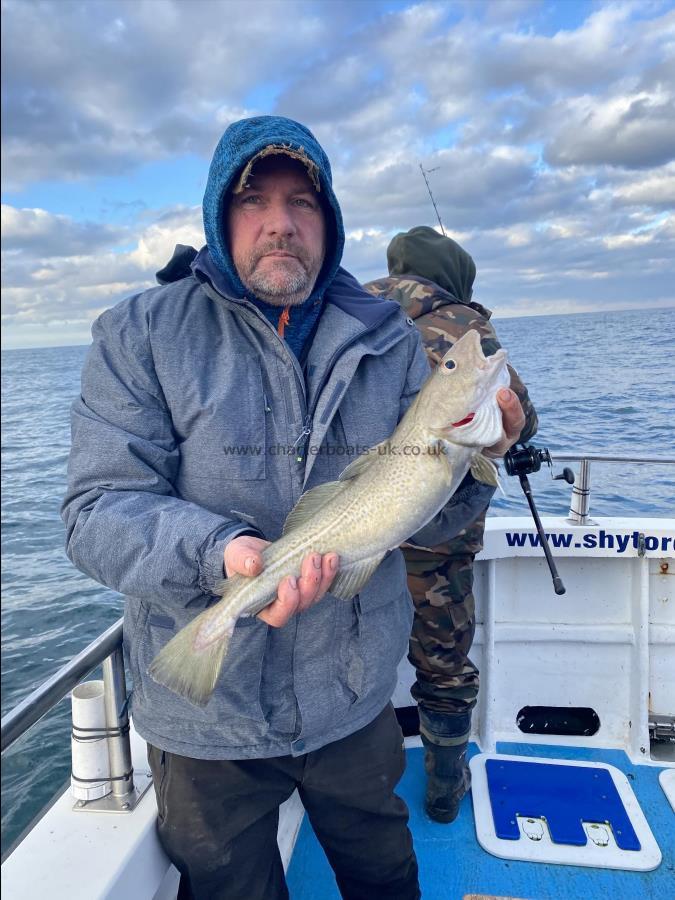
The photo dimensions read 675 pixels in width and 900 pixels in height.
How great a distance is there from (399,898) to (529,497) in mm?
2239

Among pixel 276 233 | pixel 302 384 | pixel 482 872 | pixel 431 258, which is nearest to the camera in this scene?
pixel 302 384

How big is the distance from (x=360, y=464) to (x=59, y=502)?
16122 mm

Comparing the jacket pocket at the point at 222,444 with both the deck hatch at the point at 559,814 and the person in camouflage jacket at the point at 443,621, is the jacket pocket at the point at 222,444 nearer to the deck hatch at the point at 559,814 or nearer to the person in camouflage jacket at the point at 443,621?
the person in camouflage jacket at the point at 443,621

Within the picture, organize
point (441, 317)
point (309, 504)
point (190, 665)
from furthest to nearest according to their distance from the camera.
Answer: point (441, 317) → point (309, 504) → point (190, 665)

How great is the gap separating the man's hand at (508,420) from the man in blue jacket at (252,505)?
12mm

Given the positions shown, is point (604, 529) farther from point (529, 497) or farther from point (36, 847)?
Result: point (36, 847)

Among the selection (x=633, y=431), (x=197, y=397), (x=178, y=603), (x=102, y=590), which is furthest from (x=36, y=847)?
(x=633, y=431)

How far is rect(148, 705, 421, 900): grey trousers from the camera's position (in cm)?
243

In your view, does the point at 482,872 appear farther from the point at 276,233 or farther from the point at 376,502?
the point at 276,233

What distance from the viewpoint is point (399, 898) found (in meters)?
2.81

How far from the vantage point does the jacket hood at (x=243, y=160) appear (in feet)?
8.41

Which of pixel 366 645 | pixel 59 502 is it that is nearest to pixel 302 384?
pixel 366 645

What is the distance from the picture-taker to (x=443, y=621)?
4039 mm

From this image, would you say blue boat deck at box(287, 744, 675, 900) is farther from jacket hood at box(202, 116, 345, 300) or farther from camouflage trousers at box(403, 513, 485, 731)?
jacket hood at box(202, 116, 345, 300)
